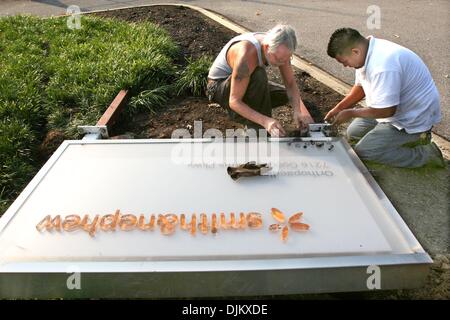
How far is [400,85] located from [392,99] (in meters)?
0.16

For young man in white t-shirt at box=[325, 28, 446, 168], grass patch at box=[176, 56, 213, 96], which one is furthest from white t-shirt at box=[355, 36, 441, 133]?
grass patch at box=[176, 56, 213, 96]

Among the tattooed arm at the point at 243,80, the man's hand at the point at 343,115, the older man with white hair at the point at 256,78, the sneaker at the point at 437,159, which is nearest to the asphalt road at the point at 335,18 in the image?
the sneaker at the point at 437,159

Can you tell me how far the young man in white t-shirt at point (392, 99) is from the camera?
9.25 feet

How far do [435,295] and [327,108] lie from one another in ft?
7.26

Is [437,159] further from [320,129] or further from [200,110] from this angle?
[200,110]

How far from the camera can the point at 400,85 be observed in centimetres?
288

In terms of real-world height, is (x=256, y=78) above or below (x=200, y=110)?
above

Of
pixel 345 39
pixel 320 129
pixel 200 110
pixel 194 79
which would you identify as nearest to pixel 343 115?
pixel 320 129

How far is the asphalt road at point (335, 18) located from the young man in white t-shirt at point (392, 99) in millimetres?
1149

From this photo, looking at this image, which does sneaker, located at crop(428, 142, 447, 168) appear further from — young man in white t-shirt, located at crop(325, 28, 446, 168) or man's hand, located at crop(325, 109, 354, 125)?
man's hand, located at crop(325, 109, 354, 125)

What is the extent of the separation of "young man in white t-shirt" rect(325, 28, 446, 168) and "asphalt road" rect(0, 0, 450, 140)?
3.77 feet

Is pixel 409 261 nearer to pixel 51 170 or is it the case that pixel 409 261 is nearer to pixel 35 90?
pixel 51 170

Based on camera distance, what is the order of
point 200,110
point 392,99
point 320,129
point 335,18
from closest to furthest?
point 392,99 < point 320,129 < point 200,110 < point 335,18
